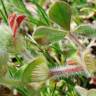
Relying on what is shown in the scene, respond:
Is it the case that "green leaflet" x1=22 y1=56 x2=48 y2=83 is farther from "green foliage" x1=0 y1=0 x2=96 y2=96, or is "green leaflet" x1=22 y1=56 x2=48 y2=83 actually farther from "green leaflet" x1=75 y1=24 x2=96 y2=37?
"green leaflet" x1=75 y1=24 x2=96 y2=37

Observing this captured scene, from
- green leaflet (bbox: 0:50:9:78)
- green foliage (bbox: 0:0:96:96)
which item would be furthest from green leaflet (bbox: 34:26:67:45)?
green leaflet (bbox: 0:50:9:78)

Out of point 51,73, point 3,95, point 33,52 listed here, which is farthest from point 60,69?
point 33,52

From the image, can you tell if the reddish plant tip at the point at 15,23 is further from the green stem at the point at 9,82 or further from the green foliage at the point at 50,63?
the green stem at the point at 9,82

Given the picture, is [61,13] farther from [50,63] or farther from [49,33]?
[50,63]

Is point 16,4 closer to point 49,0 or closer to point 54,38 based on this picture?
point 49,0

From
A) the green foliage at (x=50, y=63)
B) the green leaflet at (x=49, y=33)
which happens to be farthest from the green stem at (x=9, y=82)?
the green leaflet at (x=49, y=33)
